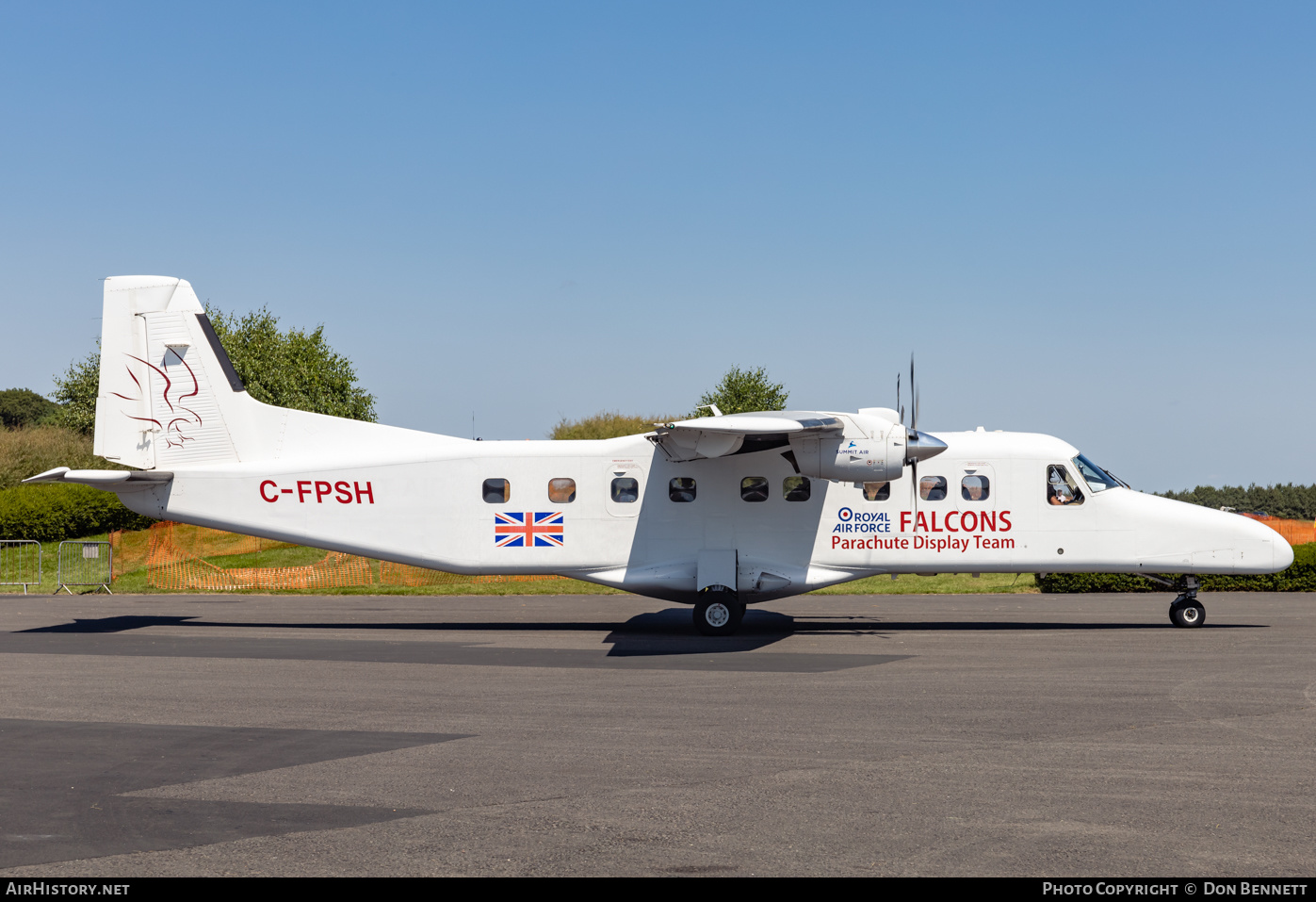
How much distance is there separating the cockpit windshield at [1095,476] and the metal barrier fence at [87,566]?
83.8 feet

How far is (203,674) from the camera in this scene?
13047 mm

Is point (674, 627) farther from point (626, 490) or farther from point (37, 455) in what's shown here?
point (37, 455)

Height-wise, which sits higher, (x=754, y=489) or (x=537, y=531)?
(x=754, y=489)

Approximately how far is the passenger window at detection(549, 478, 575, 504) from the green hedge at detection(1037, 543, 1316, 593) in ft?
45.1

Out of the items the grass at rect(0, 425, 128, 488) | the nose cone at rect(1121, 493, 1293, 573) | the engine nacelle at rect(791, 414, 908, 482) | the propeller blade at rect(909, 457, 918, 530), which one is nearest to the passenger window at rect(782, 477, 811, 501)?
the engine nacelle at rect(791, 414, 908, 482)

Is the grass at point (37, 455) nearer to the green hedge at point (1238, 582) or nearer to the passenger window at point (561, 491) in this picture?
the passenger window at point (561, 491)

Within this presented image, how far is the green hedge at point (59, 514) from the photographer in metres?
39.7

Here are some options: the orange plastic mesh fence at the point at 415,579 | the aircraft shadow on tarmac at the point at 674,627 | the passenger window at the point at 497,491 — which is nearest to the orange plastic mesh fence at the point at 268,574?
the orange plastic mesh fence at the point at 415,579

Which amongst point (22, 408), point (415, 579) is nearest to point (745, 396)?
point (415, 579)

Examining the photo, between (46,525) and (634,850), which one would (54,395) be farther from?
(634,850)

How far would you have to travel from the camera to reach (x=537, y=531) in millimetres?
17875

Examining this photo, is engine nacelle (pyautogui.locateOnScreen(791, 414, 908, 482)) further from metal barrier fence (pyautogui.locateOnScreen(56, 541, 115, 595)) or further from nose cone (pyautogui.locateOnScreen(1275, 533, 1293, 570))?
metal barrier fence (pyautogui.locateOnScreen(56, 541, 115, 595))

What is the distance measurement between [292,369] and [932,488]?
47503mm

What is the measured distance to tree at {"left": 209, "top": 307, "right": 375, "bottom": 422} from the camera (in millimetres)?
55125
